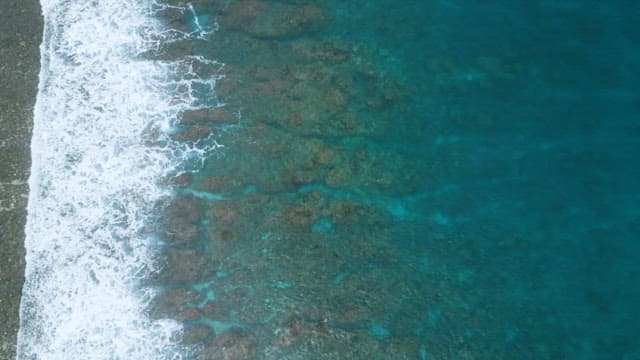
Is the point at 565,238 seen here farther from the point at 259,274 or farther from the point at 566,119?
the point at 259,274

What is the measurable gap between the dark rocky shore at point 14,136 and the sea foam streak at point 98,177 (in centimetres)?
22

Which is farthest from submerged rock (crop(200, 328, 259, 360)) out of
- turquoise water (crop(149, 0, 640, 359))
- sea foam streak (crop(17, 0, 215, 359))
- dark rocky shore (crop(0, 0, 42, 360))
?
dark rocky shore (crop(0, 0, 42, 360))

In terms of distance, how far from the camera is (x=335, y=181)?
57.4 feet

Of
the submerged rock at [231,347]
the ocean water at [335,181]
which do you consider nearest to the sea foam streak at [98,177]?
the ocean water at [335,181]

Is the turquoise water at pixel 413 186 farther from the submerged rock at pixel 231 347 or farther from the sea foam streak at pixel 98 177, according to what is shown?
the sea foam streak at pixel 98 177

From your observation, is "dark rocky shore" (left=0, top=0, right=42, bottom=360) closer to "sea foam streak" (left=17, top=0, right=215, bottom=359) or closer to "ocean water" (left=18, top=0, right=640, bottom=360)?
"sea foam streak" (left=17, top=0, right=215, bottom=359)

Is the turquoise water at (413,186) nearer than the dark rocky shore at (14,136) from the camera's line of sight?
No

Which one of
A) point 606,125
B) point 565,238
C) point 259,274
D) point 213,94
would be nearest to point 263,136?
point 213,94

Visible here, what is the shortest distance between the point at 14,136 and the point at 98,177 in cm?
235

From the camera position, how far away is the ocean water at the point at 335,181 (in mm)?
15555

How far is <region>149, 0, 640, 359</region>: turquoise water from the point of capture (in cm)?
1565

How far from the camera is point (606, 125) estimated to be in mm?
18438

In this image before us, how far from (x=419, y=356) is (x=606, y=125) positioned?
849 cm

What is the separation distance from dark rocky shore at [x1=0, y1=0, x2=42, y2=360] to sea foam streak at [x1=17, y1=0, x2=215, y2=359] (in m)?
0.22
